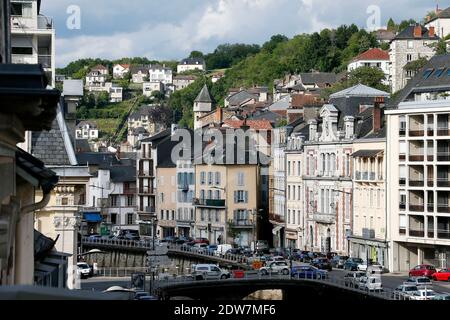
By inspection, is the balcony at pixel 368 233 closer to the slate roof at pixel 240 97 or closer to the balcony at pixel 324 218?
the balcony at pixel 324 218

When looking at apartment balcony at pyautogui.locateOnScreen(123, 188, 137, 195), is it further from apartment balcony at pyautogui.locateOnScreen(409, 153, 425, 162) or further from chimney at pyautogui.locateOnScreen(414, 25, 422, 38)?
apartment balcony at pyautogui.locateOnScreen(409, 153, 425, 162)

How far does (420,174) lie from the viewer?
7419cm

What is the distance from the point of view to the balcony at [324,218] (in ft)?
284

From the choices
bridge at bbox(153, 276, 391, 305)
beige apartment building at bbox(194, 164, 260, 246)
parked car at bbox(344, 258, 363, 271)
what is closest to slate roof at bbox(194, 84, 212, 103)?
beige apartment building at bbox(194, 164, 260, 246)

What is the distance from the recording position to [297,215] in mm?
93625

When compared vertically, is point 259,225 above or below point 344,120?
below

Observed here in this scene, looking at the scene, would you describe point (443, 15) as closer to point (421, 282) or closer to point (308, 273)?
point (308, 273)

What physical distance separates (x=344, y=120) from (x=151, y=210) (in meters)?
37.3

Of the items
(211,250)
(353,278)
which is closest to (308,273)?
(353,278)

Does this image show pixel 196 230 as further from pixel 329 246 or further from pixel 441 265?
pixel 441 265

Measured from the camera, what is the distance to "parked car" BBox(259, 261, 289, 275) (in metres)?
71.8

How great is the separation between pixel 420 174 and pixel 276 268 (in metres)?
8.74
